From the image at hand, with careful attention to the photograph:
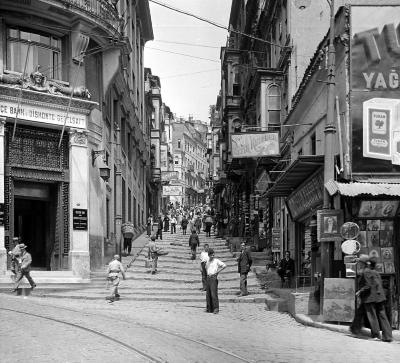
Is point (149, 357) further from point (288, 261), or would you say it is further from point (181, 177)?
point (181, 177)

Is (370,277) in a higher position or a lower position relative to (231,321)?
higher

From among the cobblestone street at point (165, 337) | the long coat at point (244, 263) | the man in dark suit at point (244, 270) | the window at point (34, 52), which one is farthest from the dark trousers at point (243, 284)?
the window at point (34, 52)

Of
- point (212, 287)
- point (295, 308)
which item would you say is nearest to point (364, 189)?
point (295, 308)

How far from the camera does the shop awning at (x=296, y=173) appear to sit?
2120 centimetres

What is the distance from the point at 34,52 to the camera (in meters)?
26.9

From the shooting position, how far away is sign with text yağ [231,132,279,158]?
26906 mm

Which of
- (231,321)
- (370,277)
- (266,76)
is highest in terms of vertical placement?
(266,76)

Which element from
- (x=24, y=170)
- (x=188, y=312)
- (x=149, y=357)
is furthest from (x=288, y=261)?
(x=149, y=357)

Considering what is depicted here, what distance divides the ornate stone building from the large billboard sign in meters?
10.6

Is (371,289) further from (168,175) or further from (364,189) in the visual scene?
(168,175)

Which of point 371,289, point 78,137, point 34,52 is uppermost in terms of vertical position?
Answer: point 34,52

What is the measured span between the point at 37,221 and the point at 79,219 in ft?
5.52

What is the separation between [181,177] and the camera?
13062 cm

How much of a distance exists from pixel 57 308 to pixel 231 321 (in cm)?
416
